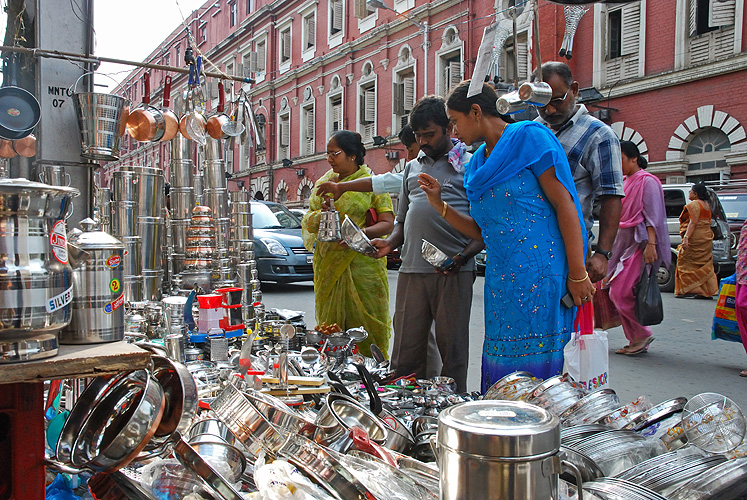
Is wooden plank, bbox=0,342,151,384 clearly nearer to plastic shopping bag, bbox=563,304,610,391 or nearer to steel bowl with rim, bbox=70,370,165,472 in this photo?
steel bowl with rim, bbox=70,370,165,472

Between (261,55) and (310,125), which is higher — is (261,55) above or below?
above

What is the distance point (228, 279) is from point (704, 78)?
413 inches

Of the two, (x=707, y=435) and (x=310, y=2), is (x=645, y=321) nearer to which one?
(x=707, y=435)

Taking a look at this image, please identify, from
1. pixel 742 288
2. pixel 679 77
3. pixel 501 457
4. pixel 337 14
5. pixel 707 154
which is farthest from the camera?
pixel 337 14

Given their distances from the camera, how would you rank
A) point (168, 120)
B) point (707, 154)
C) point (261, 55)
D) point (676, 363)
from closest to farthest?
point (168, 120), point (676, 363), point (707, 154), point (261, 55)

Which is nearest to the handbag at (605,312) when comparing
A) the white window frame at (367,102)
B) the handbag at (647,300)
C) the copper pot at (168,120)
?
the handbag at (647,300)

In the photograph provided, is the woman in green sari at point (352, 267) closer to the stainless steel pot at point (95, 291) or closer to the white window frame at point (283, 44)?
the stainless steel pot at point (95, 291)

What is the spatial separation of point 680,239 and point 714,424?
7.91m

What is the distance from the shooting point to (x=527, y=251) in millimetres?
2096

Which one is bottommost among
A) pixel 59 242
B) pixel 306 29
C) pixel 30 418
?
pixel 30 418

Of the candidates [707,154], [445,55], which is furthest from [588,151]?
[445,55]

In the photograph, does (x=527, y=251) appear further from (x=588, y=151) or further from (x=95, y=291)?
A: (x=95, y=291)

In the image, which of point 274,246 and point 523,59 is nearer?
point 274,246

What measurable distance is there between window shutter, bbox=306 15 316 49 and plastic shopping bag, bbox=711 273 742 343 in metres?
19.9
